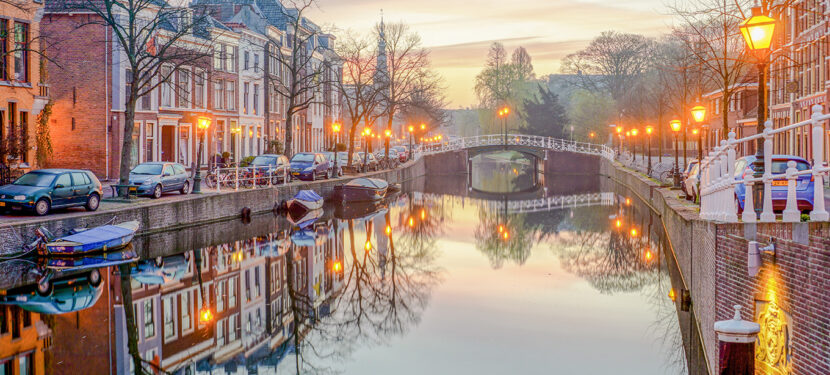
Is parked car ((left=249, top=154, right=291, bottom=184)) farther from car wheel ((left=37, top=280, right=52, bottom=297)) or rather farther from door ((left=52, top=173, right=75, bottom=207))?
car wheel ((left=37, top=280, right=52, bottom=297))

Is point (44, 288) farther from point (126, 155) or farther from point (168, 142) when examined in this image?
point (168, 142)

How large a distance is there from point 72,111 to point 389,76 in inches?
1054

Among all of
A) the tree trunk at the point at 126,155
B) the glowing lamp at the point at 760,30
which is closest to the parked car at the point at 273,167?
the tree trunk at the point at 126,155

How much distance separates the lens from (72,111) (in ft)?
132

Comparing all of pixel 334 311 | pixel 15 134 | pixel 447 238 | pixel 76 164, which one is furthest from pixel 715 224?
pixel 76 164

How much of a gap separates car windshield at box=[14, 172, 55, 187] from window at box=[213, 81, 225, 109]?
92.5 ft

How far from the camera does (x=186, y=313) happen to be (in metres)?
16.8

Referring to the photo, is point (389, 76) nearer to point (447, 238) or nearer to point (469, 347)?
point (447, 238)

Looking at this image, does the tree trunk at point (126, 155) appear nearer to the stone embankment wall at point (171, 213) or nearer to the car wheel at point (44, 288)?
the stone embankment wall at point (171, 213)

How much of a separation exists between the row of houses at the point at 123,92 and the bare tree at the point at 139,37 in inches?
16.0

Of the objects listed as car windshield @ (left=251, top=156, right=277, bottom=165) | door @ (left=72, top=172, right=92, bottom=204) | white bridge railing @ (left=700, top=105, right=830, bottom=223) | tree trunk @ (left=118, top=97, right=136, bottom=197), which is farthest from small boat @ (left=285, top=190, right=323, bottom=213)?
white bridge railing @ (left=700, top=105, right=830, bottom=223)

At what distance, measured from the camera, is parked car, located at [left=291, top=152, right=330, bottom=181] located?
4206cm

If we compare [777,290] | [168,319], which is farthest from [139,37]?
[777,290]

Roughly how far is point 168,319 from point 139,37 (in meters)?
29.6
